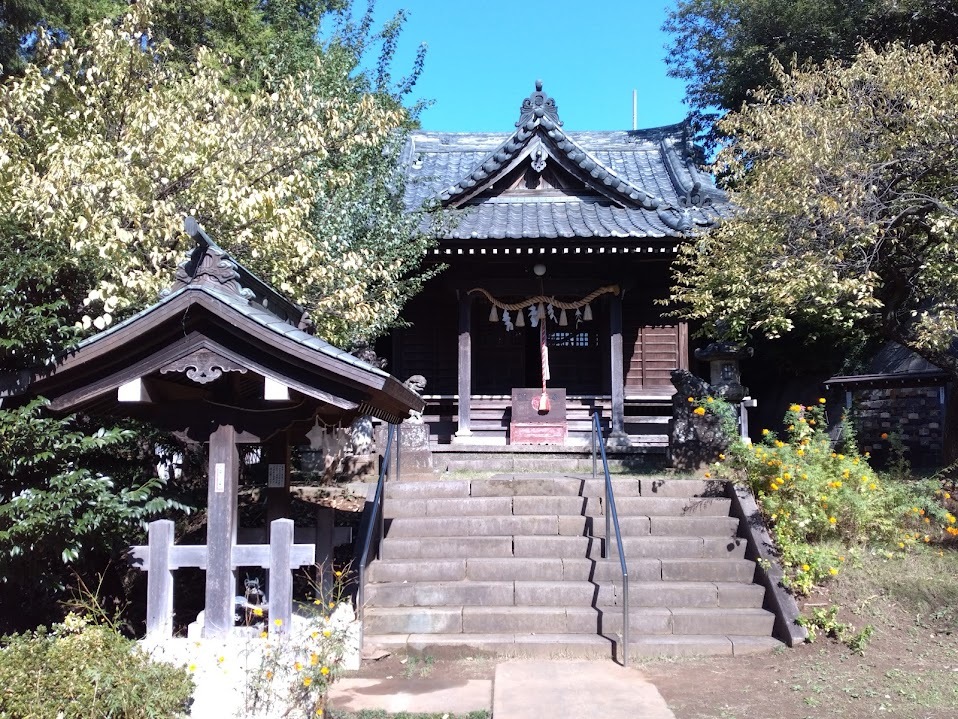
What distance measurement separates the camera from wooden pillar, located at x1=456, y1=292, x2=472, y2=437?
13.3 metres

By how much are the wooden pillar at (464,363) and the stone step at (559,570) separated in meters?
5.62

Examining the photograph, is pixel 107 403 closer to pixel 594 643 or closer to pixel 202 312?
pixel 202 312

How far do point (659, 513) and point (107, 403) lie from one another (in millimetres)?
5789

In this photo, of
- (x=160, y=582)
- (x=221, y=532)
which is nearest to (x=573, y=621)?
(x=221, y=532)

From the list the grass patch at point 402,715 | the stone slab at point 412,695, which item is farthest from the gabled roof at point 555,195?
the grass patch at point 402,715

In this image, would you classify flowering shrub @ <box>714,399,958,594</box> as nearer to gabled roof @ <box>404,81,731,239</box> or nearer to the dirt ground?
the dirt ground

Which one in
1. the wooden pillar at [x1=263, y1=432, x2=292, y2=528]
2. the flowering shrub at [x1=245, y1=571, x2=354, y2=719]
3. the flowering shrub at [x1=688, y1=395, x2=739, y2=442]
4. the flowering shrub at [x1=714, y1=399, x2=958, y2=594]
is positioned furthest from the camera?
the flowering shrub at [x1=688, y1=395, x2=739, y2=442]

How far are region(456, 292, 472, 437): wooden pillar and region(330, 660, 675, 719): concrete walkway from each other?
23.4ft

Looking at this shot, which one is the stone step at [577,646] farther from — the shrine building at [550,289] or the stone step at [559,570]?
the shrine building at [550,289]

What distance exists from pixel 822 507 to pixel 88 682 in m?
6.73

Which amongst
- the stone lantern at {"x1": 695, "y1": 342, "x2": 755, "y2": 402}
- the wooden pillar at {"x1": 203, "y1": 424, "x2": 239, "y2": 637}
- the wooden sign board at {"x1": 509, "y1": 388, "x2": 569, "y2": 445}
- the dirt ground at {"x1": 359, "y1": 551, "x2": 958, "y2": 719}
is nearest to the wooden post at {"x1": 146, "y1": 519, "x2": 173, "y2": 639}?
the wooden pillar at {"x1": 203, "y1": 424, "x2": 239, "y2": 637}

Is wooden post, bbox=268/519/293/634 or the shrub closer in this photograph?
the shrub

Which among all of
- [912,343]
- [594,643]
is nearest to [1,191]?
[594,643]

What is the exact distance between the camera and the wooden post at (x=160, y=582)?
5.03 metres
